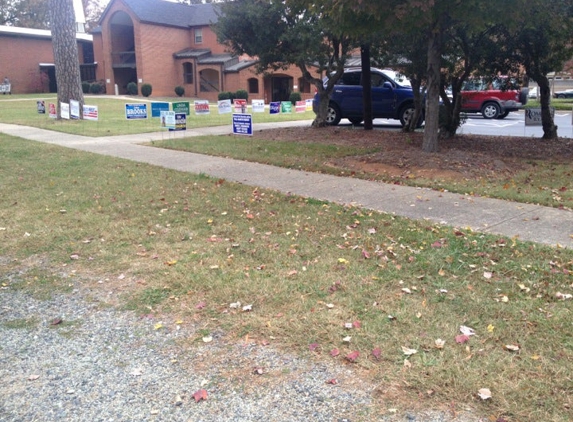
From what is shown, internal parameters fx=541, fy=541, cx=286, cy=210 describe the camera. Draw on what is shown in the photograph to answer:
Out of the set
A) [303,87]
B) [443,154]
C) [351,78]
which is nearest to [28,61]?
[303,87]

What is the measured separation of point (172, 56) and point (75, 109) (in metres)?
28.0

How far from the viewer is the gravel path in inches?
118

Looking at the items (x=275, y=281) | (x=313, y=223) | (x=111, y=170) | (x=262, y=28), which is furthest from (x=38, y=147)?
(x=275, y=281)

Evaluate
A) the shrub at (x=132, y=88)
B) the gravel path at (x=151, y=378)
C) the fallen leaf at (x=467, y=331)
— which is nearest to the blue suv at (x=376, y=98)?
the fallen leaf at (x=467, y=331)

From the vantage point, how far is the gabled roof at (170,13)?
4497 centimetres

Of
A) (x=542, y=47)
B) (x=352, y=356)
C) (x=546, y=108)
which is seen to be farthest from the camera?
(x=546, y=108)

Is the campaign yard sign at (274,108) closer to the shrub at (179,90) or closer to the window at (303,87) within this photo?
the window at (303,87)

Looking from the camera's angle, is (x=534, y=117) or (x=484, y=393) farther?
(x=534, y=117)

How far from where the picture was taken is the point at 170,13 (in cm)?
4747

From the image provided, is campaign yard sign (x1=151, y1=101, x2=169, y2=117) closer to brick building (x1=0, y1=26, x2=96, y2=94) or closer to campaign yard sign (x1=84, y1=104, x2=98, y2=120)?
campaign yard sign (x1=84, y1=104, x2=98, y2=120)

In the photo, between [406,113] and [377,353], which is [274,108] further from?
[377,353]

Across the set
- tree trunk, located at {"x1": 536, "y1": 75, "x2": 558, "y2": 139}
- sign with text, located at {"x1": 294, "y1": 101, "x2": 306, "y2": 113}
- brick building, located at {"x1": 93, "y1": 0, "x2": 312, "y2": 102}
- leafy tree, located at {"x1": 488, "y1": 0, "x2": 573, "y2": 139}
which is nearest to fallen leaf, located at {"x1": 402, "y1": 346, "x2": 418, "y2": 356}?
leafy tree, located at {"x1": 488, "y1": 0, "x2": 573, "y2": 139}

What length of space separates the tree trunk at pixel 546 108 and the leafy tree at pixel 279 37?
5178 mm

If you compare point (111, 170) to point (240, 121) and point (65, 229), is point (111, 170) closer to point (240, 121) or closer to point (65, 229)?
point (65, 229)
